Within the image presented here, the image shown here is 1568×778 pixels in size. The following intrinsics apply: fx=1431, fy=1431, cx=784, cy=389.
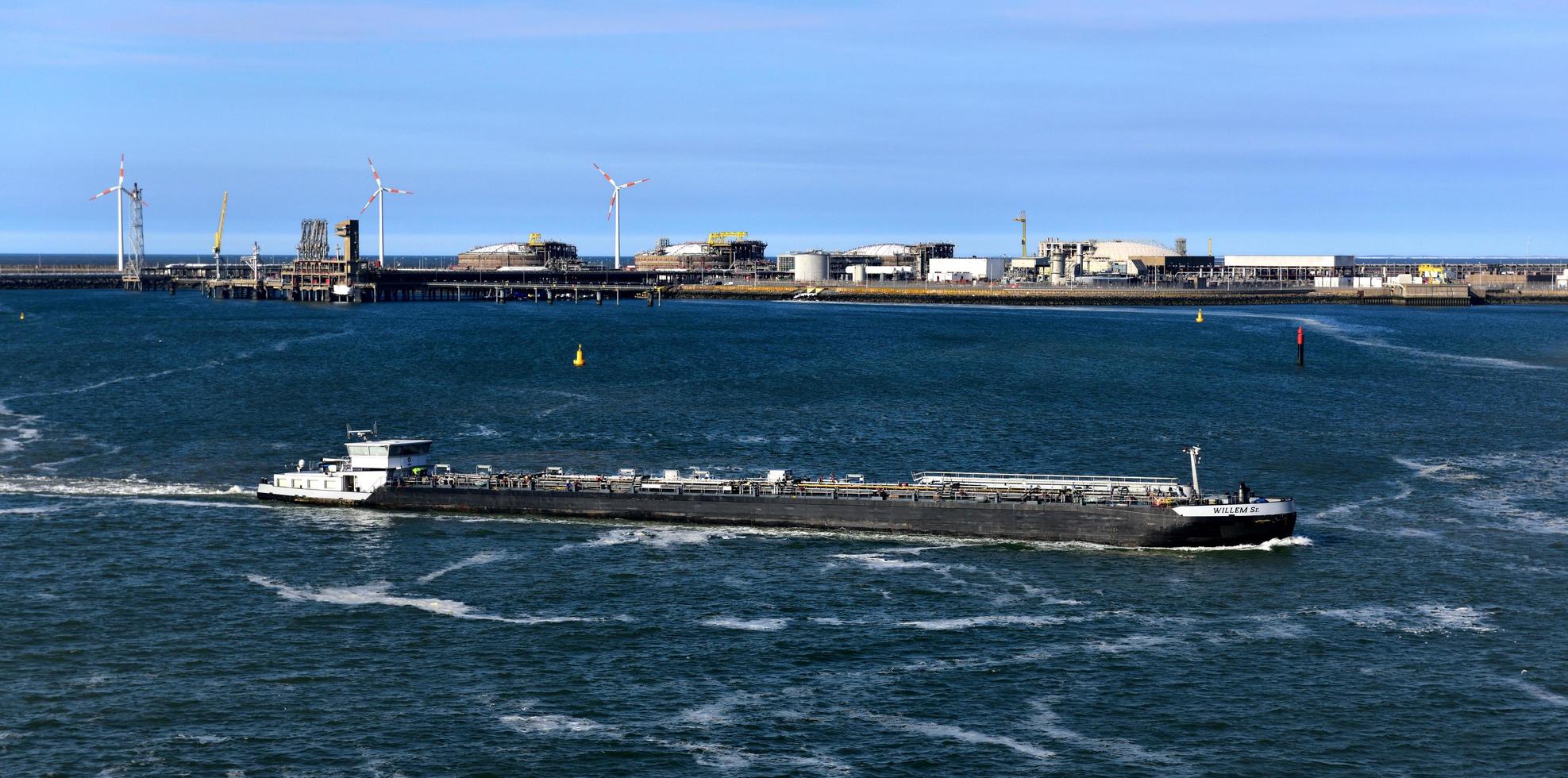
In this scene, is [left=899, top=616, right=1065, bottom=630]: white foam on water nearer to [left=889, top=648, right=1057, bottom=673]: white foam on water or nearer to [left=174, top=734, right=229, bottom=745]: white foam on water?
[left=889, top=648, right=1057, bottom=673]: white foam on water

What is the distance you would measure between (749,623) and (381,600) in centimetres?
1711

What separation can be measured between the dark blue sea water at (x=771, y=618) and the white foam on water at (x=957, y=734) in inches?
6.7

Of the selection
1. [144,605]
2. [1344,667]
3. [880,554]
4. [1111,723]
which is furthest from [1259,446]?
[144,605]

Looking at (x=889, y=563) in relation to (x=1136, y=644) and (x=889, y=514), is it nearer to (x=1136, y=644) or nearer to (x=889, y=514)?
(x=889, y=514)

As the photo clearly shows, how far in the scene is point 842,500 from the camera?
79.9 metres

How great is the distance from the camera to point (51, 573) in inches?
2699

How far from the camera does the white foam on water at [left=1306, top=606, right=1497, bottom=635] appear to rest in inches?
2370

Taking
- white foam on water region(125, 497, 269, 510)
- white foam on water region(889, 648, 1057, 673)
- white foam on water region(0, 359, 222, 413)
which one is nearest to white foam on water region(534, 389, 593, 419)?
white foam on water region(125, 497, 269, 510)

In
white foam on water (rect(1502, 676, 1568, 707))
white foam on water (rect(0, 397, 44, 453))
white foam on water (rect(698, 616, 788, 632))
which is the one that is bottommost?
white foam on water (rect(1502, 676, 1568, 707))

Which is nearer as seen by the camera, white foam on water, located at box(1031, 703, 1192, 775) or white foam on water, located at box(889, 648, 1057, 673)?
white foam on water, located at box(1031, 703, 1192, 775)

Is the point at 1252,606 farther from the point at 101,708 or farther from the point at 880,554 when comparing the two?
the point at 101,708

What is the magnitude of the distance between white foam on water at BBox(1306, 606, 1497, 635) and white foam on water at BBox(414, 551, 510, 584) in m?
39.4

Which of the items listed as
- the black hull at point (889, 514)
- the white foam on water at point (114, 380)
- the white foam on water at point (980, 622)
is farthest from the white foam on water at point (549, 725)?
the white foam on water at point (114, 380)

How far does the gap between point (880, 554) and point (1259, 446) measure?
45.3 m
